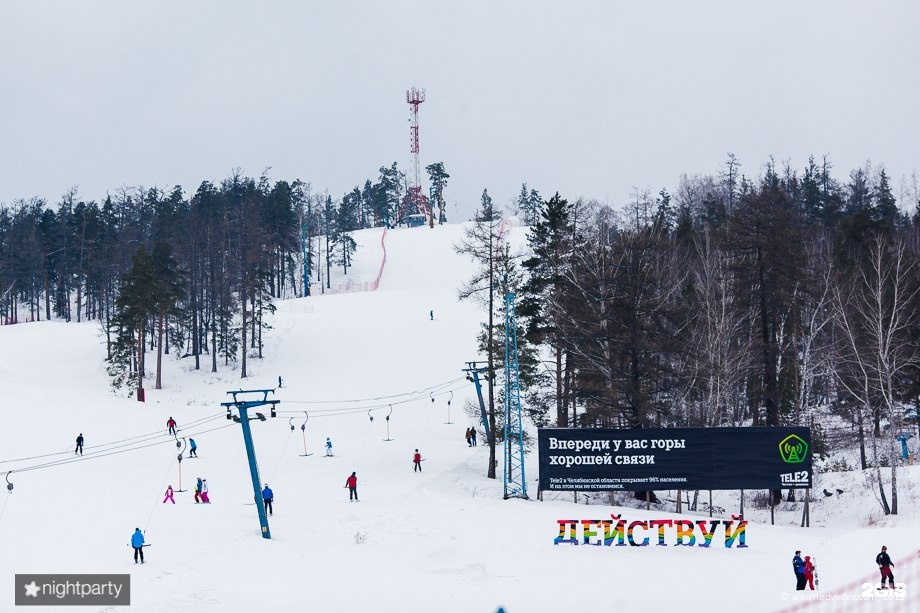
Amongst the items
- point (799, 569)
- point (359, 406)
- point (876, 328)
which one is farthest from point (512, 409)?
point (799, 569)

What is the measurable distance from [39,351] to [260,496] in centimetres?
4840

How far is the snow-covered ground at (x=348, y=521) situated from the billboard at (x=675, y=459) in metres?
1.33

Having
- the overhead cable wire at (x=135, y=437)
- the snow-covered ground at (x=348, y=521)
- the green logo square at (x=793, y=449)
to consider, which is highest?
the green logo square at (x=793, y=449)

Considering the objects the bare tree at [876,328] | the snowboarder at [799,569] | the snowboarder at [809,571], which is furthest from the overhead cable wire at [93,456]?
the bare tree at [876,328]

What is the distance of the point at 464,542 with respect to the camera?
82.4 feet

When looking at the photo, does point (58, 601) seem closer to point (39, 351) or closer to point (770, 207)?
point (770, 207)

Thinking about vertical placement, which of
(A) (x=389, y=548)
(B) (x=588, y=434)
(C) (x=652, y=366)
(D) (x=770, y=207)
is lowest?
(A) (x=389, y=548)

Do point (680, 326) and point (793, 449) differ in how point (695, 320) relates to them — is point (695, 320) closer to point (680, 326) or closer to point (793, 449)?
point (680, 326)

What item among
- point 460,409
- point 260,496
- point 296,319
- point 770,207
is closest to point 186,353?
point 296,319

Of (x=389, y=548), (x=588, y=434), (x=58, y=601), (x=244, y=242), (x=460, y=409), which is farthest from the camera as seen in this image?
(x=244, y=242)

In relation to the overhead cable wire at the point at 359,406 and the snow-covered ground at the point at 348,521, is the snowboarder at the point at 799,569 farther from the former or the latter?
the overhead cable wire at the point at 359,406

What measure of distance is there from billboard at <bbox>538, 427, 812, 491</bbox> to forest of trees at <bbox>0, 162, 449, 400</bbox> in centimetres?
3363

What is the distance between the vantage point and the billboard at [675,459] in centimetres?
2892

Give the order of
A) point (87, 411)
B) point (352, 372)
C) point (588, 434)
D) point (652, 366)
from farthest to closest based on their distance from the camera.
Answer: point (352, 372), point (87, 411), point (652, 366), point (588, 434)
